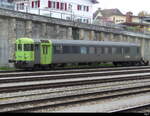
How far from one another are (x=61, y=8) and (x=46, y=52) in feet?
88.8

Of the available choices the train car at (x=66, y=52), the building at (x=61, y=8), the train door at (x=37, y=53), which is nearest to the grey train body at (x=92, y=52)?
the train car at (x=66, y=52)

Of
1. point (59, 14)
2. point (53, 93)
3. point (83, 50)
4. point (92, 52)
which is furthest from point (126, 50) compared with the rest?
point (53, 93)

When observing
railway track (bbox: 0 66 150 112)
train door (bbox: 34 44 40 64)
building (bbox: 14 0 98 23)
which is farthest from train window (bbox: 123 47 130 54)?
railway track (bbox: 0 66 150 112)

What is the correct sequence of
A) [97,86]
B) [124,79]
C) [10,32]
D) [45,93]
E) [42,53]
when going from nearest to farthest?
[45,93], [97,86], [124,79], [42,53], [10,32]

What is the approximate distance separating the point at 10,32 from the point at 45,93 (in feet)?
57.8

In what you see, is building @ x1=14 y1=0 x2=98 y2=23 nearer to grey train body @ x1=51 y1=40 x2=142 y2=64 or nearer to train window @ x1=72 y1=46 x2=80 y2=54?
grey train body @ x1=51 y1=40 x2=142 y2=64

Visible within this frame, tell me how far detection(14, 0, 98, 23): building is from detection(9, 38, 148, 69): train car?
36.1ft

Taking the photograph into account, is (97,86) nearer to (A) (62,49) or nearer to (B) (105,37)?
(A) (62,49)

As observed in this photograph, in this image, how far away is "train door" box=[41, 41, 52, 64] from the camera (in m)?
27.0

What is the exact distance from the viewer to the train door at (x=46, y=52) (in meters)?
Result: 27.0

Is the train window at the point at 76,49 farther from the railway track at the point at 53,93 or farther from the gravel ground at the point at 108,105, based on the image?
the gravel ground at the point at 108,105

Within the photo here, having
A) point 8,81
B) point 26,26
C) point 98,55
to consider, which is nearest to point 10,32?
point 26,26

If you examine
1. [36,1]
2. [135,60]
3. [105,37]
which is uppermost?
[36,1]

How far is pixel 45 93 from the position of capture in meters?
14.4
